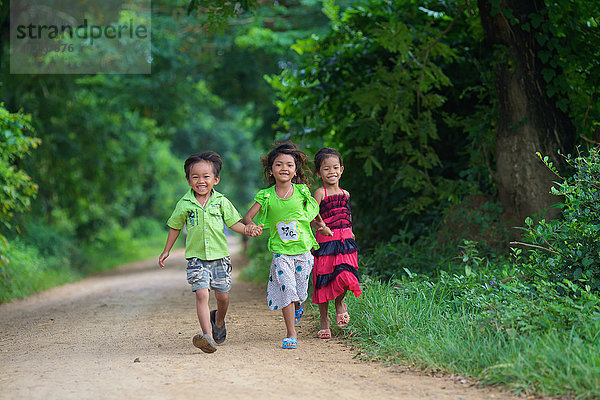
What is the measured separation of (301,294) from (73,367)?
6.61ft

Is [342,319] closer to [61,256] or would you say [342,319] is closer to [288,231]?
[288,231]

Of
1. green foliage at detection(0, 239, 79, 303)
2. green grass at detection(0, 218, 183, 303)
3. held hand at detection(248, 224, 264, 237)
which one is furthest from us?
green grass at detection(0, 218, 183, 303)

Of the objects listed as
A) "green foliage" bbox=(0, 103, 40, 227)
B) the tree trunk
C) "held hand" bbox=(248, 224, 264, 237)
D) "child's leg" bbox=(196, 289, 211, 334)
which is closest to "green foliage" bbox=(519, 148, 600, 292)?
the tree trunk

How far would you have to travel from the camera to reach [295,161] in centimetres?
611

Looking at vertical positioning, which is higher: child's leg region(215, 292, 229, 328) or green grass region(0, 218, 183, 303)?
child's leg region(215, 292, 229, 328)

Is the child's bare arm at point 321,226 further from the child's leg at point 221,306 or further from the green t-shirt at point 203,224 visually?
the child's leg at point 221,306

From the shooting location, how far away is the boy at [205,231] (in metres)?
5.62

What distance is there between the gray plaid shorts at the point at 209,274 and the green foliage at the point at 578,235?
2.66 m

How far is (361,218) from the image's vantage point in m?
10.2

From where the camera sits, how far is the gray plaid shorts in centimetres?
562

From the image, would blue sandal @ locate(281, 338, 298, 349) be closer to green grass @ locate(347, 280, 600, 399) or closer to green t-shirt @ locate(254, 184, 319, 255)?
green grass @ locate(347, 280, 600, 399)

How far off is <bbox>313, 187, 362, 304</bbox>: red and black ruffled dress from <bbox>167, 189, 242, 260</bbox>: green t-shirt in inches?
38.0

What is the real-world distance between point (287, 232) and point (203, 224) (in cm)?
76

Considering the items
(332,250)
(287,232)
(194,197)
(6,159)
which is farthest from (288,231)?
(6,159)
